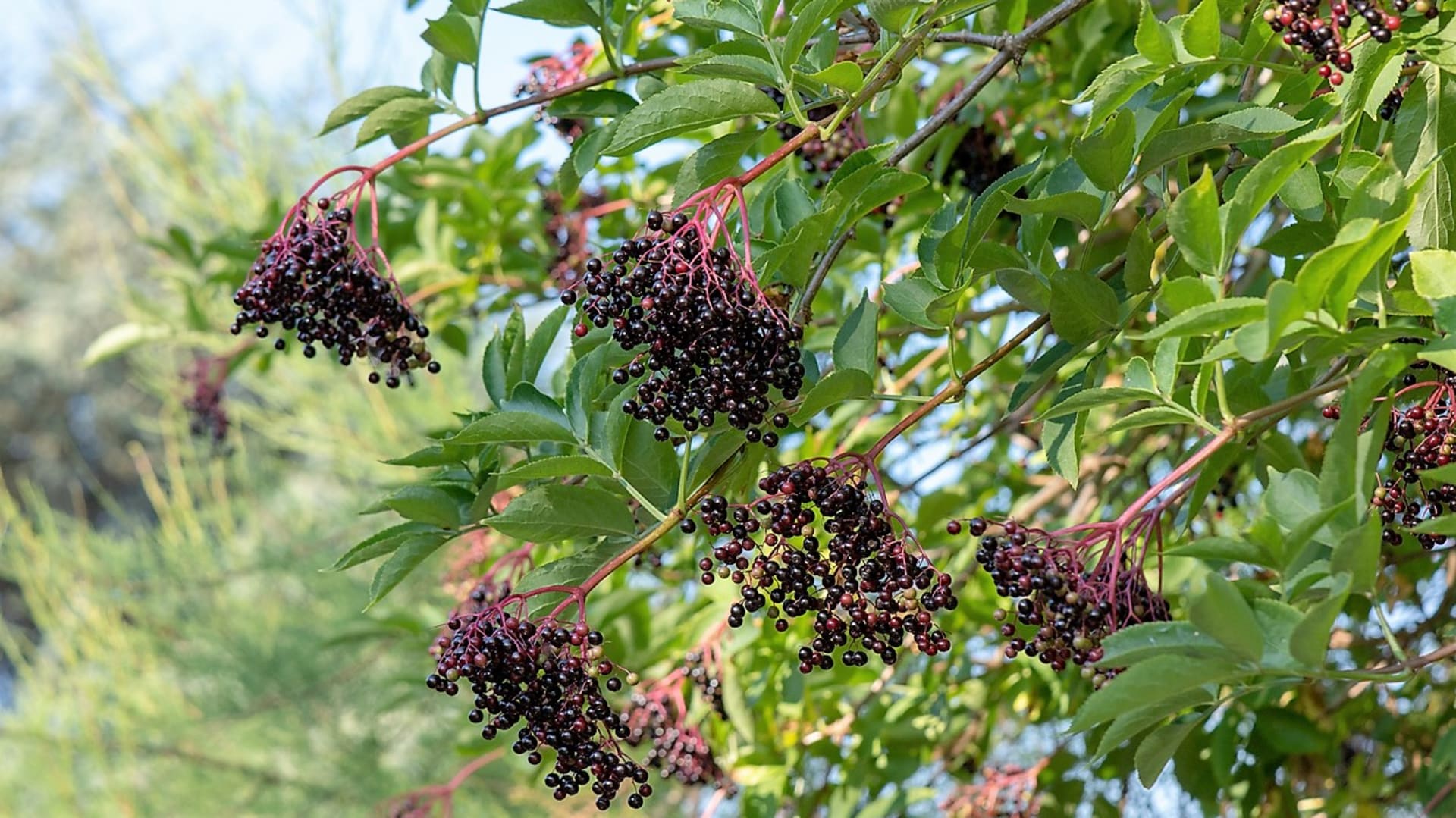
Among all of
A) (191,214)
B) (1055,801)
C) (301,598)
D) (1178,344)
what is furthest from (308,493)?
(1178,344)

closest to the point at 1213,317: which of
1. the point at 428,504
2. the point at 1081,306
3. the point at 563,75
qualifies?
the point at 1081,306

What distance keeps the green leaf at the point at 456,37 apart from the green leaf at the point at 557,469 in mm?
414

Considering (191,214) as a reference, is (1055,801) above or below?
below

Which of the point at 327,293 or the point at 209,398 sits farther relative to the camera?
the point at 209,398

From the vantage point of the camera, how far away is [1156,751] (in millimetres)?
825

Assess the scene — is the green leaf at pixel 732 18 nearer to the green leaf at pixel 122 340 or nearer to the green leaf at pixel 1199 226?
the green leaf at pixel 1199 226

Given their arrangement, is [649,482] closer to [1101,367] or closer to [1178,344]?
[1178,344]

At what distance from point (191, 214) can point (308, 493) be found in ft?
6.34

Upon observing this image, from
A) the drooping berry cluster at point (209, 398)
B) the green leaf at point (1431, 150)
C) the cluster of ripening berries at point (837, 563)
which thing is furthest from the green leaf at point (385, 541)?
the drooping berry cluster at point (209, 398)

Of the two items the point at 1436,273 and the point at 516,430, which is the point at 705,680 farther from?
the point at 1436,273

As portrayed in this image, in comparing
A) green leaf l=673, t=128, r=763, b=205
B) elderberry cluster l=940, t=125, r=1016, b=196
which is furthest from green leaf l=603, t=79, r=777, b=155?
elderberry cluster l=940, t=125, r=1016, b=196

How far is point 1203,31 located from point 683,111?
33 cm

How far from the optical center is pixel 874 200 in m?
0.87

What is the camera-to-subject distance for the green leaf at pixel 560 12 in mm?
1072
